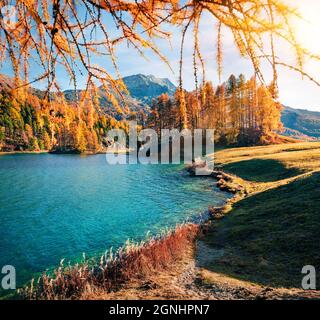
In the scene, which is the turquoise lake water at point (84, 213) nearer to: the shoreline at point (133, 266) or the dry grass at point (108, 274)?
the shoreline at point (133, 266)

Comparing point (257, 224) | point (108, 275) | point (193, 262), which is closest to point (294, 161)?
point (257, 224)

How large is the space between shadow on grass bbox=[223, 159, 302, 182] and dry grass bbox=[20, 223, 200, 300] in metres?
19.6

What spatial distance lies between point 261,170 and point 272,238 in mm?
22331

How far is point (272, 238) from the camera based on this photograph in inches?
519

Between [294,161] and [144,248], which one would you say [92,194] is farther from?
[294,161]

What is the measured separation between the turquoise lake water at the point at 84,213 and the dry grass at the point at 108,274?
2.72 metres

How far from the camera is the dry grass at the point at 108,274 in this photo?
362 inches

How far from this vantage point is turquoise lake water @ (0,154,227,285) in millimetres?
15066

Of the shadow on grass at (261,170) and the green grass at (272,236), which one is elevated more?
the shadow on grass at (261,170)

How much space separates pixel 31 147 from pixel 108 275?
12035cm

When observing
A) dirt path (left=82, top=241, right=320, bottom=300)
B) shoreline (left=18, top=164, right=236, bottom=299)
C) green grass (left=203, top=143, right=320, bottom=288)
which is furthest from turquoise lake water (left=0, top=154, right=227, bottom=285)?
dirt path (left=82, top=241, right=320, bottom=300)

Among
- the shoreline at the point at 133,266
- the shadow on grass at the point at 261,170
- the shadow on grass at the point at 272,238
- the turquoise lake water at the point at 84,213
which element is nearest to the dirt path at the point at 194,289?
the shoreline at the point at 133,266

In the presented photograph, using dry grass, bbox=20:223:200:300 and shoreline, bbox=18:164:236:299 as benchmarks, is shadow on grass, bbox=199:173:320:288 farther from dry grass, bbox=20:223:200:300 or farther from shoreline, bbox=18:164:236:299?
dry grass, bbox=20:223:200:300

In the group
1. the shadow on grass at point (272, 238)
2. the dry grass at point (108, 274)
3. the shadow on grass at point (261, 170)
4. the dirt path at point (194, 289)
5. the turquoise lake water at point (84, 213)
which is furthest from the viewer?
the shadow on grass at point (261, 170)
